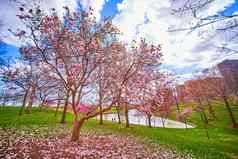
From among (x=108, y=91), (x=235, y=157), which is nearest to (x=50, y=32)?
(x=108, y=91)

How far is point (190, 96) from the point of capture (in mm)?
33219

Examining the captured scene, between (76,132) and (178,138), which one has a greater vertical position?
(76,132)

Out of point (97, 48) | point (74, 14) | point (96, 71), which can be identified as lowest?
point (96, 71)

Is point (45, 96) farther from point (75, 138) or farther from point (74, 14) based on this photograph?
point (74, 14)

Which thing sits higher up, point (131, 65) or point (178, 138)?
point (131, 65)

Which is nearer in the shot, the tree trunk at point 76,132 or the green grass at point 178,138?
the tree trunk at point 76,132

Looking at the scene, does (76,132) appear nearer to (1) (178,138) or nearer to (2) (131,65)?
(2) (131,65)

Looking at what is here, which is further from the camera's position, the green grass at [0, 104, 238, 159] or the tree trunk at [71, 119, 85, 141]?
the green grass at [0, 104, 238, 159]

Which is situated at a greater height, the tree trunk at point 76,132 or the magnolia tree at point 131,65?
the magnolia tree at point 131,65

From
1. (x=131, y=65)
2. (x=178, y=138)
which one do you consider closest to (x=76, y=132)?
(x=131, y=65)

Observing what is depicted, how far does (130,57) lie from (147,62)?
1.86 metres

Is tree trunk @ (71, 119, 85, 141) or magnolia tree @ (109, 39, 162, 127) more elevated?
magnolia tree @ (109, 39, 162, 127)

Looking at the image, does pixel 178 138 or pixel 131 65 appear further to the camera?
pixel 178 138

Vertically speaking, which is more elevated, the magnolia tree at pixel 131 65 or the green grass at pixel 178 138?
the magnolia tree at pixel 131 65
